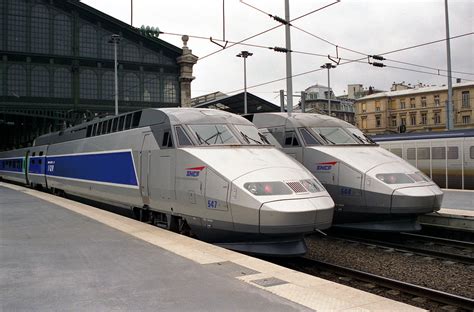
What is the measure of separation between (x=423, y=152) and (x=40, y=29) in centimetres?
3673

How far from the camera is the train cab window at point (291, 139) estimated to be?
12046 millimetres

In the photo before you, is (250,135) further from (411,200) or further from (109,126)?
(109,126)

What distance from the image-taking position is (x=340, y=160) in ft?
35.6

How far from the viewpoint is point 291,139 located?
12.2m

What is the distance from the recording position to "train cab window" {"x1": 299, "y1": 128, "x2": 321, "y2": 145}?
11742 mm

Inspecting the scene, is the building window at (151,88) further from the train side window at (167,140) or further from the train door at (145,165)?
the train side window at (167,140)

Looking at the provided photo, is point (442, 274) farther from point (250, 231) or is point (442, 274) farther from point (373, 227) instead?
point (250, 231)

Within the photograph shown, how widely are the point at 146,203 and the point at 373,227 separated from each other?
553 cm

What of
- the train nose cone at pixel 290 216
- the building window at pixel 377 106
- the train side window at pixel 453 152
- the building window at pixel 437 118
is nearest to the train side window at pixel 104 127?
the train nose cone at pixel 290 216

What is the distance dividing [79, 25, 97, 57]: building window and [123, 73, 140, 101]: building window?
3.82m


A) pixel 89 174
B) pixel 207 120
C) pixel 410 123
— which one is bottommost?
pixel 89 174

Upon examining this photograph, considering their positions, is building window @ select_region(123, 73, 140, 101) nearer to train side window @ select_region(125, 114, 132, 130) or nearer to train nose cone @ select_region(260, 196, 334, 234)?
train side window @ select_region(125, 114, 132, 130)

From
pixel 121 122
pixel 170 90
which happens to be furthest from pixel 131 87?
pixel 121 122

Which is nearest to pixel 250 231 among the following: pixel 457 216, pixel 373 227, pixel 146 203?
pixel 146 203
